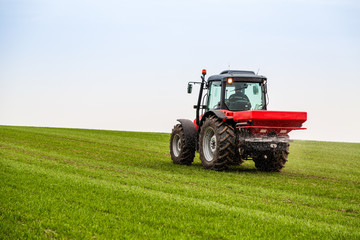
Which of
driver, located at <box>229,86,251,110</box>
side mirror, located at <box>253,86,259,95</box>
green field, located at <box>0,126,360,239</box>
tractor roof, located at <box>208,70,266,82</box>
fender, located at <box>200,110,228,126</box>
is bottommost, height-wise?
green field, located at <box>0,126,360,239</box>

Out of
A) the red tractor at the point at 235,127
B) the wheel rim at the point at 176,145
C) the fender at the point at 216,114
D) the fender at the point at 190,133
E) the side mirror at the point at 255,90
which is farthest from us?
the wheel rim at the point at 176,145

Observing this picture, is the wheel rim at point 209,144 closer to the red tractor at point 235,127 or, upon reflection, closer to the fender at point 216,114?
the red tractor at point 235,127

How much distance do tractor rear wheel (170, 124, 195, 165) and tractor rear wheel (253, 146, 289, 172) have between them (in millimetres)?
2105

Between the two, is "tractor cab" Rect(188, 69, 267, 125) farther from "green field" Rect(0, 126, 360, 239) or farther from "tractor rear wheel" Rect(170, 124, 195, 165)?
"green field" Rect(0, 126, 360, 239)

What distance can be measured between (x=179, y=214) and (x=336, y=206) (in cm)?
316

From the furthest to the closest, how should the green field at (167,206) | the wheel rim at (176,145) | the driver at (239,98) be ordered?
the wheel rim at (176,145)
the driver at (239,98)
the green field at (167,206)

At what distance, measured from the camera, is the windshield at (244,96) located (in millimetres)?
11570

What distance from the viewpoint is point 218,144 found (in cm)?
1072

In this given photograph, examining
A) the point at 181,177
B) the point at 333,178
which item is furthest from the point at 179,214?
the point at 333,178

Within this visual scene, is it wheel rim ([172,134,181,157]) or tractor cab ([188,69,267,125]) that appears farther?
wheel rim ([172,134,181,157])

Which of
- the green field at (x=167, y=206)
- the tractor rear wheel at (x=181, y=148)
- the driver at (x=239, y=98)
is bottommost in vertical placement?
the green field at (x=167, y=206)

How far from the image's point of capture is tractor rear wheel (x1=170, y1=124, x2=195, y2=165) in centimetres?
1261

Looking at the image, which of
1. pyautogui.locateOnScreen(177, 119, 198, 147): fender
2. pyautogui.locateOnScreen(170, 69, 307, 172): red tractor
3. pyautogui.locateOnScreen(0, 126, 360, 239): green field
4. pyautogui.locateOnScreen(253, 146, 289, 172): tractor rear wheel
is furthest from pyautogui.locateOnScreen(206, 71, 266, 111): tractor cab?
pyautogui.locateOnScreen(0, 126, 360, 239): green field

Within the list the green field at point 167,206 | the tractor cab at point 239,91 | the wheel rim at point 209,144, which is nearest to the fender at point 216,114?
the tractor cab at point 239,91
